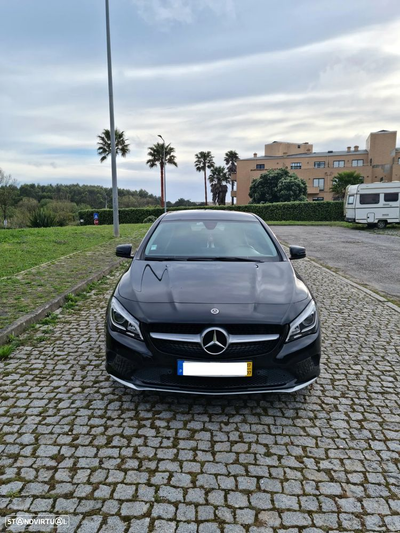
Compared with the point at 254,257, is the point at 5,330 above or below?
below

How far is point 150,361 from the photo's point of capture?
107 inches

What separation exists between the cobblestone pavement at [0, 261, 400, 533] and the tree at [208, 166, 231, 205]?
7097 centimetres

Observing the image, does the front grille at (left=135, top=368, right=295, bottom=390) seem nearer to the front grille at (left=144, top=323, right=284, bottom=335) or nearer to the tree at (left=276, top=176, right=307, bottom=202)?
the front grille at (left=144, top=323, right=284, bottom=335)

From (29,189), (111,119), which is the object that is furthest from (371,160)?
(29,189)

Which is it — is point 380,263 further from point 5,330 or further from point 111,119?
point 111,119

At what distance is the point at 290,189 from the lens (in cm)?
4950

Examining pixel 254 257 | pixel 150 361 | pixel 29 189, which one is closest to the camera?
pixel 150 361

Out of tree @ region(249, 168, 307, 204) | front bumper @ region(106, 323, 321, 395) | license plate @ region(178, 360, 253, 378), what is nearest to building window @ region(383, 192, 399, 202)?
front bumper @ region(106, 323, 321, 395)

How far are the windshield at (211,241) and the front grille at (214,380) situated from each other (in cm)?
141

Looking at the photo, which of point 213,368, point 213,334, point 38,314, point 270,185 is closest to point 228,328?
point 213,334

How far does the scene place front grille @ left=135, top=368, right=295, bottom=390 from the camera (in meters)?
2.68

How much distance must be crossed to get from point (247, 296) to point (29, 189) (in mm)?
81416

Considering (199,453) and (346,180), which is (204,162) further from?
(199,453)

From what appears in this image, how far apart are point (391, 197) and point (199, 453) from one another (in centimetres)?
2517
